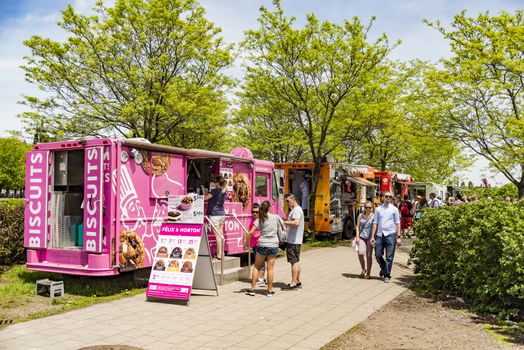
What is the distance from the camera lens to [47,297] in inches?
328

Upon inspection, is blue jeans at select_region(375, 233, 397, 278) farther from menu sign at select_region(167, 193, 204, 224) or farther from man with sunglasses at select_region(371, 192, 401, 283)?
menu sign at select_region(167, 193, 204, 224)

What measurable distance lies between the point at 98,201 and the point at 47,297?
1.84 metres

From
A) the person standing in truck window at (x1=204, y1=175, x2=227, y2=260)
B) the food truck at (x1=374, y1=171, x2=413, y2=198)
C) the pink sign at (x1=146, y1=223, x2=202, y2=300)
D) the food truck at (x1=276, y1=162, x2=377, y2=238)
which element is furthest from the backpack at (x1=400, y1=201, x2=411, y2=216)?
the pink sign at (x1=146, y1=223, x2=202, y2=300)

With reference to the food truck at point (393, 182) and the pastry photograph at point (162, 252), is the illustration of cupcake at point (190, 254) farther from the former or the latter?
the food truck at point (393, 182)

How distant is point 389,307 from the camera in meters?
7.80

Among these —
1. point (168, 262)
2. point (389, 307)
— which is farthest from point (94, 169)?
point (389, 307)

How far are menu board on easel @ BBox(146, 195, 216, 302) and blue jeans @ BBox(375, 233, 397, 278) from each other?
3.70 meters

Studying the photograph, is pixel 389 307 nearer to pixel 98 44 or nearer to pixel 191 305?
pixel 191 305

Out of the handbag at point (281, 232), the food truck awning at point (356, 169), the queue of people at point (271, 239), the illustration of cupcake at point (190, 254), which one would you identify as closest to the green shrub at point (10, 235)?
the illustration of cupcake at point (190, 254)

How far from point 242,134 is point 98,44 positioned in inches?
368

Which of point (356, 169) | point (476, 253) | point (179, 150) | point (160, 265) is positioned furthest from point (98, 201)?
point (356, 169)

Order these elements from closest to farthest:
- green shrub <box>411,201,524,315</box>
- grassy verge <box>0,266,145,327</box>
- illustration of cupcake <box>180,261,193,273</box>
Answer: green shrub <box>411,201,524,315</box>
grassy verge <box>0,266,145,327</box>
illustration of cupcake <box>180,261,193,273</box>

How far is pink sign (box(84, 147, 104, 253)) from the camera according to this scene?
324 inches

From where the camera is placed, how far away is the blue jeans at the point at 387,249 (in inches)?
397
